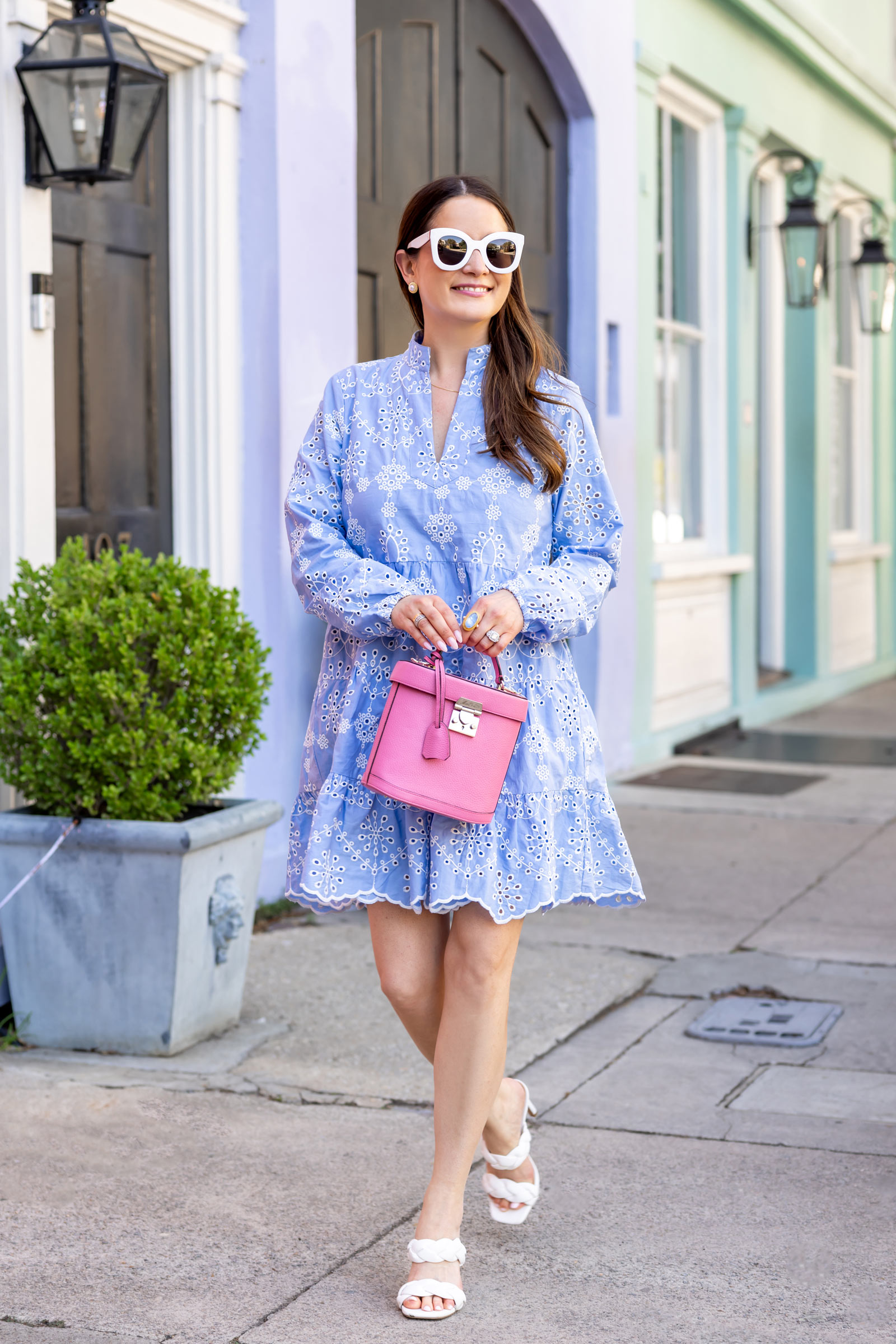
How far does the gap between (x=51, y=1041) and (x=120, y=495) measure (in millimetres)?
1851

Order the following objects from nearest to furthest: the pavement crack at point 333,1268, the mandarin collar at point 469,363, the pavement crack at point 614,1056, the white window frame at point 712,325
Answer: the pavement crack at point 333,1268, the mandarin collar at point 469,363, the pavement crack at point 614,1056, the white window frame at point 712,325

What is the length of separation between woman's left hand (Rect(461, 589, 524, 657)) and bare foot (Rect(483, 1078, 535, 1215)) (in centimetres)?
80

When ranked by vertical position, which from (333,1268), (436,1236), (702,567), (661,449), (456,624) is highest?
(661,449)

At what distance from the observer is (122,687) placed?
386 cm

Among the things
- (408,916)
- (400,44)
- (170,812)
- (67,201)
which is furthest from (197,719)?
(400,44)

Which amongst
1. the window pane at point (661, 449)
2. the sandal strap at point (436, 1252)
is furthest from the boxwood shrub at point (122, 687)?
the window pane at point (661, 449)

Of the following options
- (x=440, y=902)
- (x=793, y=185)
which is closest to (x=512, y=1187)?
(x=440, y=902)

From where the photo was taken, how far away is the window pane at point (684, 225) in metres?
9.31

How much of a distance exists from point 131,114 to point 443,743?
263 centimetres

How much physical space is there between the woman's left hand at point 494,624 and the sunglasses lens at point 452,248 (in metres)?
0.58

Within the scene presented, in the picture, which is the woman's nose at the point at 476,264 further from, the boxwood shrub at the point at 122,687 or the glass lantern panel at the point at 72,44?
the glass lantern panel at the point at 72,44

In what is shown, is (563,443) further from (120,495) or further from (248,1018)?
(120,495)

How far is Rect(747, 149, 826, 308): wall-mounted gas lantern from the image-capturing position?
968 cm

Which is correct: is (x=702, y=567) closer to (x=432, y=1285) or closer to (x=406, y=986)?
(x=406, y=986)
